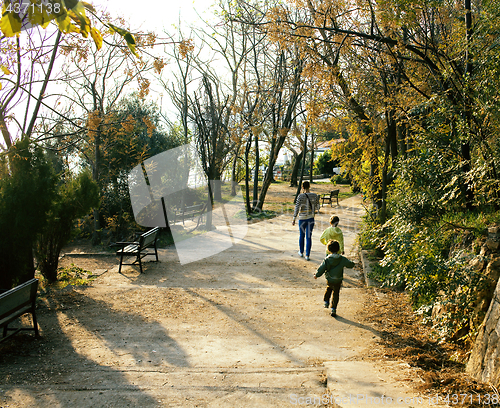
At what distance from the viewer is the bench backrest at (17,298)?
432 centimetres

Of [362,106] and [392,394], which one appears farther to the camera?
[362,106]

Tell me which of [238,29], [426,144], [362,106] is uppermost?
[238,29]

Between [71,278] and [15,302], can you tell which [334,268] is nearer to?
[15,302]

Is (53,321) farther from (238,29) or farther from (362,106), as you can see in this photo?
(238,29)

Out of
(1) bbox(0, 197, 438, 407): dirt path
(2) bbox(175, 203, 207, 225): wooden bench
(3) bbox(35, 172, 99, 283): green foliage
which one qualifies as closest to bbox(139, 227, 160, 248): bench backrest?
(1) bbox(0, 197, 438, 407): dirt path

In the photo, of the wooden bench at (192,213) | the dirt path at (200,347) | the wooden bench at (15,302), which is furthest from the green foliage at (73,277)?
the wooden bench at (192,213)

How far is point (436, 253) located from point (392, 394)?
1.94 meters

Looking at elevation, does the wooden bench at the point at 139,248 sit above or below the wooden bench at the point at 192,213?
below

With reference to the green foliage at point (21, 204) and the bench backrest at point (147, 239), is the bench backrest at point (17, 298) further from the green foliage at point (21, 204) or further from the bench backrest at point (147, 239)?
the bench backrest at point (147, 239)

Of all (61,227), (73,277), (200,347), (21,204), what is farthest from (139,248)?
(200,347)

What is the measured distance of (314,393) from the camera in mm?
3250

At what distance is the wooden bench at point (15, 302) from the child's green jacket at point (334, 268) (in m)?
3.82

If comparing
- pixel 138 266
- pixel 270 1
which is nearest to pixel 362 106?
pixel 138 266

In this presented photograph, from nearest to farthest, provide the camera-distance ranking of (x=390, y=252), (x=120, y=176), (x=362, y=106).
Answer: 1. (x=390, y=252)
2. (x=362, y=106)
3. (x=120, y=176)
